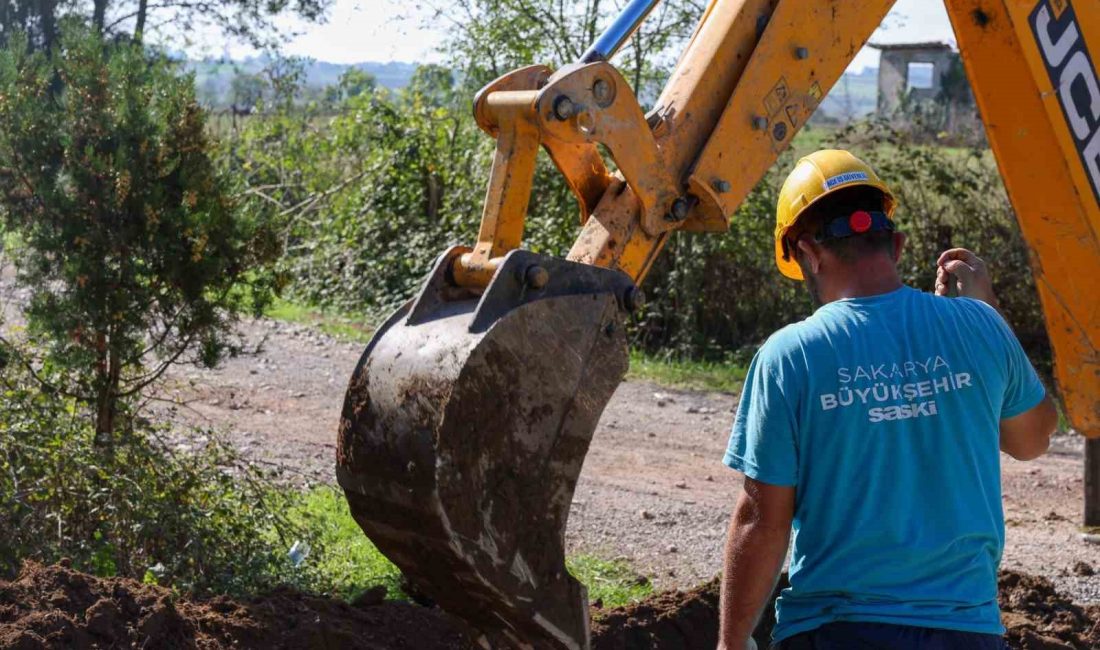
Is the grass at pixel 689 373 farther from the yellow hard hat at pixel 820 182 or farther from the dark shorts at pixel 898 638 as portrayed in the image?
the dark shorts at pixel 898 638

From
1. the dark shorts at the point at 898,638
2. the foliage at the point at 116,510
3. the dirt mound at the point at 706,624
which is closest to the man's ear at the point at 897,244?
the dark shorts at the point at 898,638

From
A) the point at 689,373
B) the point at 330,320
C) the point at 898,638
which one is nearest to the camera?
the point at 898,638

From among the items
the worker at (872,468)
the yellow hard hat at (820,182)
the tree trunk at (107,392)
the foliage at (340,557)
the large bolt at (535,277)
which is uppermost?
the yellow hard hat at (820,182)

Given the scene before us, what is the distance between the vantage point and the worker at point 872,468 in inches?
121

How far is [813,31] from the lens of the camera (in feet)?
14.6

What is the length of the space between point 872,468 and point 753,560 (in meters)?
0.35

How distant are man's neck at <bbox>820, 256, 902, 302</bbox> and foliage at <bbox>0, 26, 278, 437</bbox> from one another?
161 inches

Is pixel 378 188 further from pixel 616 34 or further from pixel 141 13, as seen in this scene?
pixel 616 34

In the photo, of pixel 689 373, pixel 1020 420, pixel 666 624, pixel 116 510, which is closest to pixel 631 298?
pixel 1020 420

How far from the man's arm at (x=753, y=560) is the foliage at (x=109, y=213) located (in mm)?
4105

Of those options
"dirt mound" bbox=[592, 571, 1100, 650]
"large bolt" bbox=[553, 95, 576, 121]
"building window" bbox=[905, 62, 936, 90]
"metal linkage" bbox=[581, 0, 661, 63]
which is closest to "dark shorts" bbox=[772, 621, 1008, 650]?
"large bolt" bbox=[553, 95, 576, 121]

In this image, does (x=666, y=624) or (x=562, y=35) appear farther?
(x=562, y=35)

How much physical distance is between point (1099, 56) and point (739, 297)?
9287mm

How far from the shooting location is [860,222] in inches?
127
